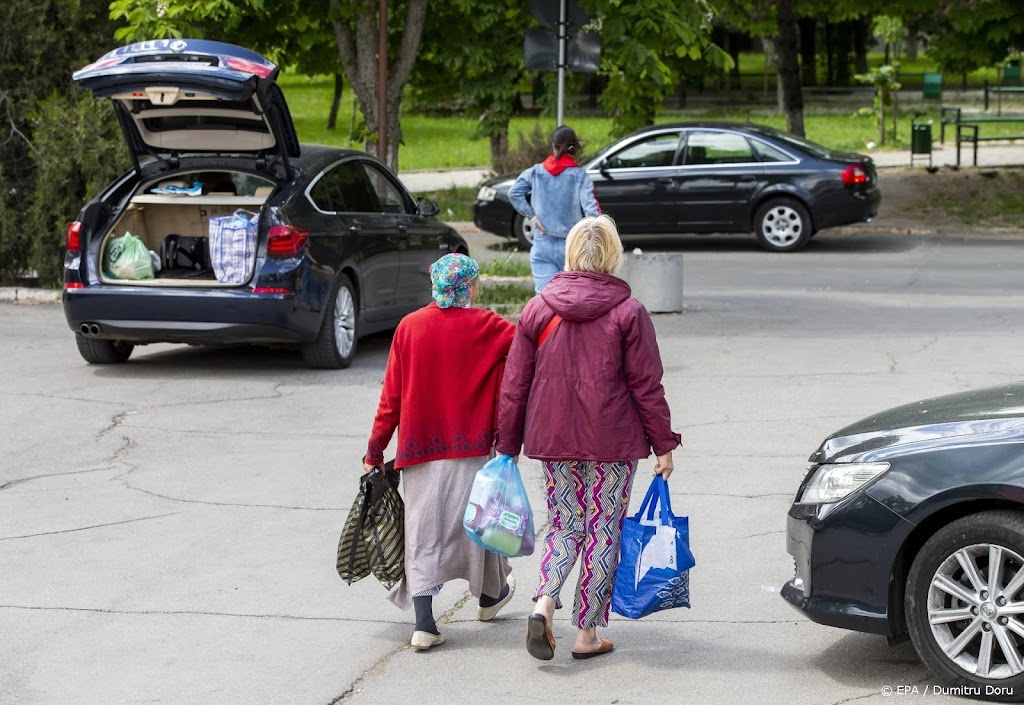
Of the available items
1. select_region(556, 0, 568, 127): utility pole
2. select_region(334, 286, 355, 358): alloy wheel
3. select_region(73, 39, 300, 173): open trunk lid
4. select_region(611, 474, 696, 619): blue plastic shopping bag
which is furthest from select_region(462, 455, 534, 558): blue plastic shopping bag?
select_region(556, 0, 568, 127): utility pole

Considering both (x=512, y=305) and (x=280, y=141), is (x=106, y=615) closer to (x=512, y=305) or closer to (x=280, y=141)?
(x=280, y=141)

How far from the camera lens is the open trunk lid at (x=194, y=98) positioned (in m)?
10.4

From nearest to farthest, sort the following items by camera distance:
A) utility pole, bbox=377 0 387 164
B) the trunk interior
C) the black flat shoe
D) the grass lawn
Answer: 1. the black flat shoe
2. the trunk interior
3. utility pole, bbox=377 0 387 164
4. the grass lawn

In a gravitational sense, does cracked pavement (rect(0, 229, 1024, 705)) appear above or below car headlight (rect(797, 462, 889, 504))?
below

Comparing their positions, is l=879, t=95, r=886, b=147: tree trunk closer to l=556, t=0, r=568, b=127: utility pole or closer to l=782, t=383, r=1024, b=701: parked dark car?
l=556, t=0, r=568, b=127: utility pole

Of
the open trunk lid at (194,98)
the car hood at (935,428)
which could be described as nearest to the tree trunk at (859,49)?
the open trunk lid at (194,98)

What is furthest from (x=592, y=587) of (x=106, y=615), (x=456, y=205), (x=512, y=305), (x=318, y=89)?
(x=318, y=89)

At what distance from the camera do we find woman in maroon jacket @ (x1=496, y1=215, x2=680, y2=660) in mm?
5223

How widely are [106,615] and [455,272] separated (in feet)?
6.59

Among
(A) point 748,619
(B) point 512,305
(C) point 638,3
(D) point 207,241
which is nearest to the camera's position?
(A) point 748,619

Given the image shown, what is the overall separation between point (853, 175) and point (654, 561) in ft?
45.6

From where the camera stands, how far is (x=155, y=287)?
10820mm

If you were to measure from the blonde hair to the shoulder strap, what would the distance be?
195 mm

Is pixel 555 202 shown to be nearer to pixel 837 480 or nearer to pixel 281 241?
pixel 281 241
